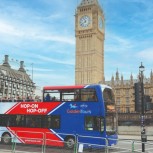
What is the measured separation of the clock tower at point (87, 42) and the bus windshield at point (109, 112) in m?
110

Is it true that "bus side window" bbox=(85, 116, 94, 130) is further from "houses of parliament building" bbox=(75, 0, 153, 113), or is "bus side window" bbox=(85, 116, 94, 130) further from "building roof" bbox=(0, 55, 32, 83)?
"houses of parliament building" bbox=(75, 0, 153, 113)

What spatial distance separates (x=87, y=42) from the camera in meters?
137

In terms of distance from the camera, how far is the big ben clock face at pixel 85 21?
13625cm

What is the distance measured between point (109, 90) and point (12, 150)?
7607 millimetres

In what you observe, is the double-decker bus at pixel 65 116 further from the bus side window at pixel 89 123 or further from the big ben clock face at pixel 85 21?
the big ben clock face at pixel 85 21

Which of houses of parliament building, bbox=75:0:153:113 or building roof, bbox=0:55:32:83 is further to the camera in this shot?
houses of parliament building, bbox=75:0:153:113

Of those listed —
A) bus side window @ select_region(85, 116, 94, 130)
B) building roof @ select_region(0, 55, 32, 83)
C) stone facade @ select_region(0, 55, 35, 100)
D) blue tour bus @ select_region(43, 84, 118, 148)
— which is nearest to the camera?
blue tour bus @ select_region(43, 84, 118, 148)

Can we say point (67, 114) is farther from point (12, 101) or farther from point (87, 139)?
point (12, 101)

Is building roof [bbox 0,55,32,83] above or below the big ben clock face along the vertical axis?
below

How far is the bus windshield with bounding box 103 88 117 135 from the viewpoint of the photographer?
22.0 m

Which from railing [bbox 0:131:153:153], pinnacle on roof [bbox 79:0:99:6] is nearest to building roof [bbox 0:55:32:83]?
pinnacle on roof [bbox 79:0:99:6]

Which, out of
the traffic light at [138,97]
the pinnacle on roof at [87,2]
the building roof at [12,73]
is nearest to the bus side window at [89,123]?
the traffic light at [138,97]

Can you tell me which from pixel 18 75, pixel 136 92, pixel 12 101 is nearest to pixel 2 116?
pixel 12 101

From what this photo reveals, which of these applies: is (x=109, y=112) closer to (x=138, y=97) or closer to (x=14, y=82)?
(x=138, y=97)
